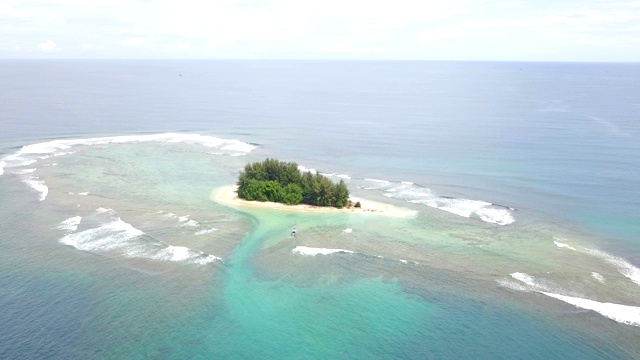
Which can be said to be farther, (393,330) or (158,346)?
(393,330)

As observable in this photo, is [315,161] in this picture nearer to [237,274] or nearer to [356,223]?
[356,223]

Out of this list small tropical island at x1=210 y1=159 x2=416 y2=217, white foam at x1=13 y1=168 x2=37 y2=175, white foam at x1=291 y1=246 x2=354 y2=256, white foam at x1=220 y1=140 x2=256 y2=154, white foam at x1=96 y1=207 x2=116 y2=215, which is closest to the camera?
white foam at x1=291 y1=246 x2=354 y2=256

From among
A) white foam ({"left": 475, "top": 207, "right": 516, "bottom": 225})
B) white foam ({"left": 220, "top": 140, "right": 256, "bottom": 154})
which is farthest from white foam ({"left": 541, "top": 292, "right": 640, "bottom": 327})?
white foam ({"left": 220, "top": 140, "right": 256, "bottom": 154})

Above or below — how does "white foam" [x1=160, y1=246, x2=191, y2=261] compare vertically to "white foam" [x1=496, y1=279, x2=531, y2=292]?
above

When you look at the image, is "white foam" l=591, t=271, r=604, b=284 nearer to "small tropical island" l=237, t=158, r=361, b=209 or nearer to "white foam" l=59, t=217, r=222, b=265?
"small tropical island" l=237, t=158, r=361, b=209

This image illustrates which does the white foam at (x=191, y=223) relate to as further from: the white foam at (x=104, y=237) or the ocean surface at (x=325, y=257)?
the white foam at (x=104, y=237)

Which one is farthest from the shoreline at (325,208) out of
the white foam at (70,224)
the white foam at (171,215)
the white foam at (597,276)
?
the white foam at (597,276)

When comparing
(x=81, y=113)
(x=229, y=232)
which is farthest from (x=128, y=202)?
(x=81, y=113)

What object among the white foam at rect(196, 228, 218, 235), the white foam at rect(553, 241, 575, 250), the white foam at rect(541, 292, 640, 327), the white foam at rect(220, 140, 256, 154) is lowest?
the white foam at rect(541, 292, 640, 327)
